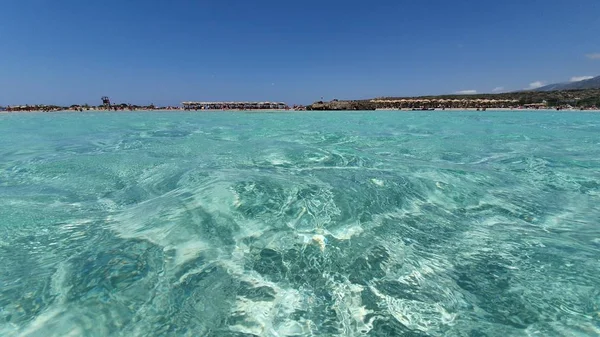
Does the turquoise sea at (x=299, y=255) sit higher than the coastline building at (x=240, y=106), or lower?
lower

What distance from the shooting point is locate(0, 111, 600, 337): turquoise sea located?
127 inches

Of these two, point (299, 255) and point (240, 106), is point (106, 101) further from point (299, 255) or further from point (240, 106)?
point (299, 255)

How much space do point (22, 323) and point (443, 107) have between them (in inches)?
3277

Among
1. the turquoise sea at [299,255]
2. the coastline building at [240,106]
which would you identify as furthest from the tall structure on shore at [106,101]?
the turquoise sea at [299,255]

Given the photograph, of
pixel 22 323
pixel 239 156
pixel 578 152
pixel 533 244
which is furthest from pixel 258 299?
pixel 578 152

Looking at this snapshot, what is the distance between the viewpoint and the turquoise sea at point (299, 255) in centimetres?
322

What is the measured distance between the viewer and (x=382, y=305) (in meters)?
3.45

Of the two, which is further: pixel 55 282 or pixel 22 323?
pixel 55 282

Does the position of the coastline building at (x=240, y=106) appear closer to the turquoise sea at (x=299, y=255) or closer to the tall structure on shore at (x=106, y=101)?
the tall structure on shore at (x=106, y=101)

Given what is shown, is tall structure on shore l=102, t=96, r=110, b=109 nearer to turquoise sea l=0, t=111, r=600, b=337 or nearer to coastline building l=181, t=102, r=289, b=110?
coastline building l=181, t=102, r=289, b=110

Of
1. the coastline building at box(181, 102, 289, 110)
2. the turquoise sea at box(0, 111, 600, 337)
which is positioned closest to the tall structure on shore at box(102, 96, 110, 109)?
the coastline building at box(181, 102, 289, 110)

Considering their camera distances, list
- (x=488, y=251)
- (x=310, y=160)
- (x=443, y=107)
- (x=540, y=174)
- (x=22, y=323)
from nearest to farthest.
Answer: (x=22, y=323) < (x=488, y=251) < (x=540, y=174) < (x=310, y=160) < (x=443, y=107)

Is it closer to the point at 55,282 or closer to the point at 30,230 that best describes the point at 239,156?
the point at 30,230

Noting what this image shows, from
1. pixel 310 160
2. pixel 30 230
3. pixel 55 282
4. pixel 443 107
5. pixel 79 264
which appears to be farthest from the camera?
pixel 443 107
